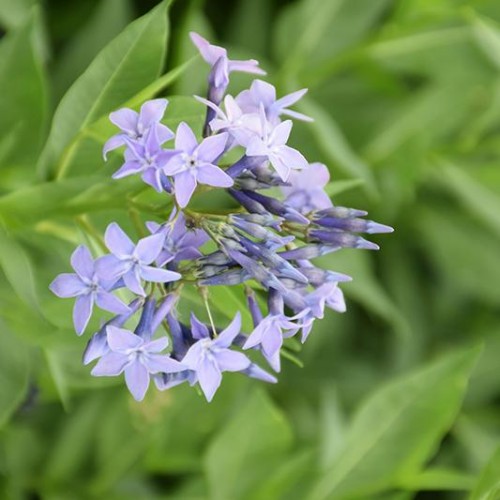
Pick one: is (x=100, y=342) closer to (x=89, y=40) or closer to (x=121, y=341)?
(x=121, y=341)

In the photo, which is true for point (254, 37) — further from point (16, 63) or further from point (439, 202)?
point (16, 63)

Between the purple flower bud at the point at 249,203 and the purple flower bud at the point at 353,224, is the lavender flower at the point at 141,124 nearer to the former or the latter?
the purple flower bud at the point at 249,203

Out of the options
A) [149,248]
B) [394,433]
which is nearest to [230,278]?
[149,248]

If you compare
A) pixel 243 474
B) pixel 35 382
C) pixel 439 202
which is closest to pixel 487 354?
pixel 439 202

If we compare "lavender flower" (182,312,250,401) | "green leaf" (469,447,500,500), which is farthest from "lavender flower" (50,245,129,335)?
"green leaf" (469,447,500,500)

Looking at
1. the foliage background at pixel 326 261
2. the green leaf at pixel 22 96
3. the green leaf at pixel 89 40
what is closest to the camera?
the foliage background at pixel 326 261

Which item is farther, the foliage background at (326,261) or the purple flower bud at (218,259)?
the foliage background at (326,261)

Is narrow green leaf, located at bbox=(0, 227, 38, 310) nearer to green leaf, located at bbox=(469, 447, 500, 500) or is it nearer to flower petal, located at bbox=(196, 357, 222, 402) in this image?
flower petal, located at bbox=(196, 357, 222, 402)

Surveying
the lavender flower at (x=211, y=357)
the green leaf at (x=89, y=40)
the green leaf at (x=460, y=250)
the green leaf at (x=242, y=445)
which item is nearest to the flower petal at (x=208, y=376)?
the lavender flower at (x=211, y=357)
